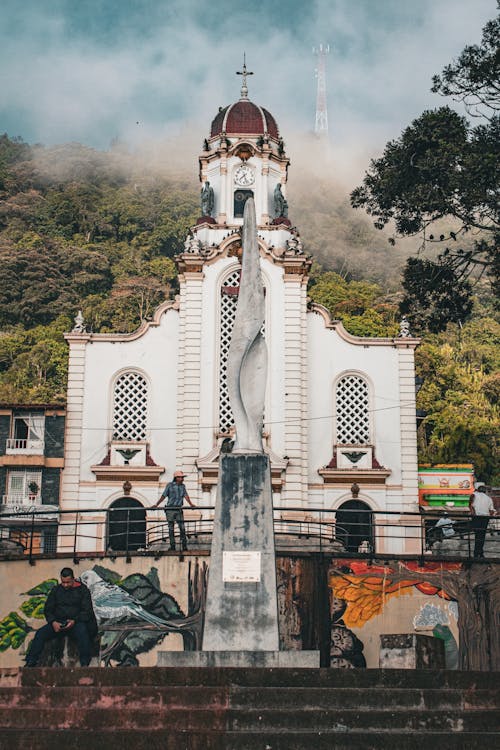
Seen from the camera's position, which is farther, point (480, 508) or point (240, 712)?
point (480, 508)

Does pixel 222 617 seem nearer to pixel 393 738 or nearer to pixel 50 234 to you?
pixel 393 738

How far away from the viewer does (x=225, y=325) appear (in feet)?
96.9

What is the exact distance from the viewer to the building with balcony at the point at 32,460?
2839 centimetres

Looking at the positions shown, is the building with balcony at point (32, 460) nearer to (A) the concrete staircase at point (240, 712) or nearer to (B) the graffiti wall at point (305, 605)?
(B) the graffiti wall at point (305, 605)

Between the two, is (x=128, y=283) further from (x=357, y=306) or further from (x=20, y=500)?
(x=20, y=500)

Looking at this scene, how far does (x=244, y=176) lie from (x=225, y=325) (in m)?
5.44

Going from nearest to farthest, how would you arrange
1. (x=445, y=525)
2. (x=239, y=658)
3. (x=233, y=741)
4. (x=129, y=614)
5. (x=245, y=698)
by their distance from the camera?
(x=233, y=741)
(x=245, y=698)
(x=239, y=658)
(x=445, y=525)
(x=129, y=614)

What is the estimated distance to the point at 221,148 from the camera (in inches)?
1257

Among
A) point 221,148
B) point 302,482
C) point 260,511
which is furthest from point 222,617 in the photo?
point 221,148

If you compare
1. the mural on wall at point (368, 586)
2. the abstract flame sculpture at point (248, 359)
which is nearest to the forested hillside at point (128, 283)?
the mural on wall at point (368, 586)

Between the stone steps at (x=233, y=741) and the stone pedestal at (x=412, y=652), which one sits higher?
the stone pedestal at (x=412, y=652)

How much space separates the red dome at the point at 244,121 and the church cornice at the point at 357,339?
6.50m

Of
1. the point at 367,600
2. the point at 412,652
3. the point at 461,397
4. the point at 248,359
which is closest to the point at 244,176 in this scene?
the point at 367,600

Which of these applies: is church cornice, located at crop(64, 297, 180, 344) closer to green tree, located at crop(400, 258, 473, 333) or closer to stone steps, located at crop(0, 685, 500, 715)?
Result: green tree, located at crop(400, 258, 473, 333)
